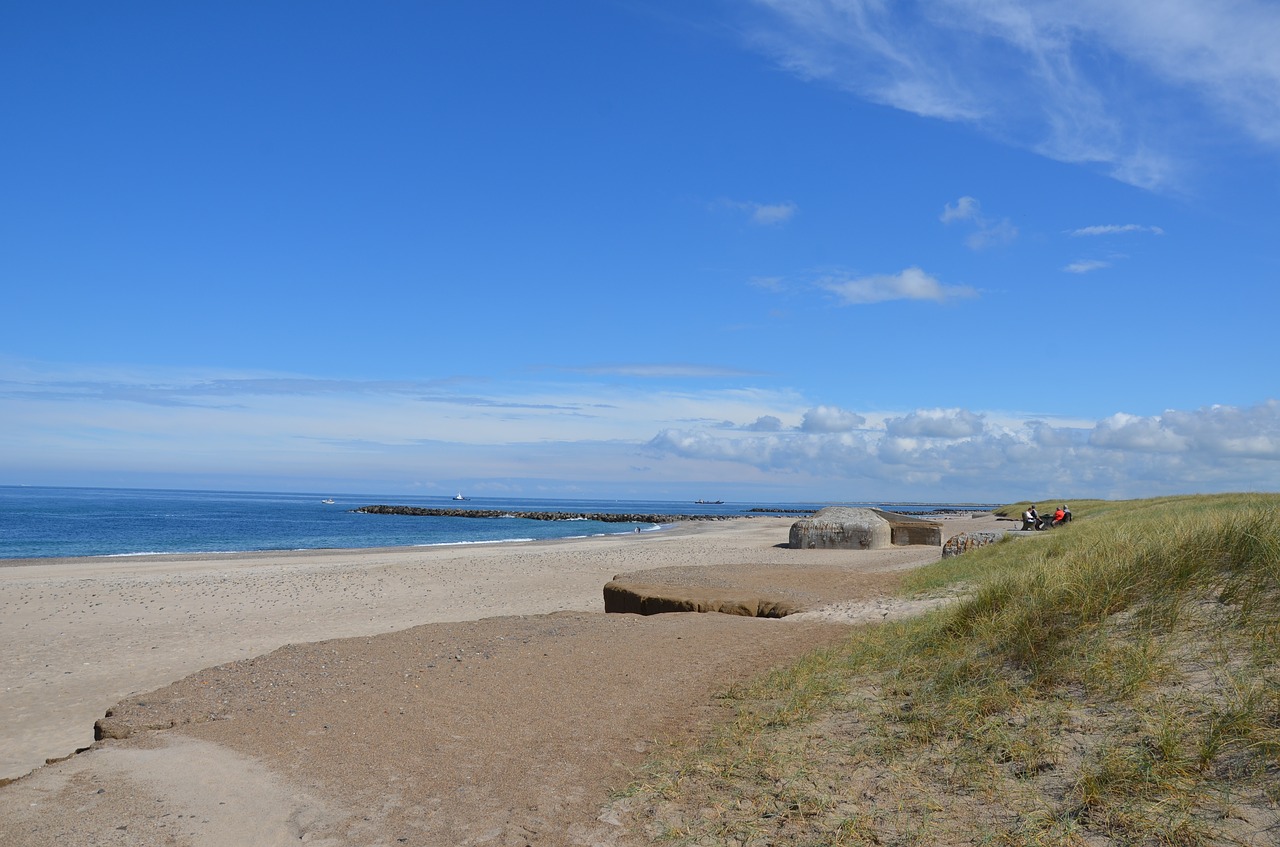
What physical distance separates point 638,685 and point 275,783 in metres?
3.25

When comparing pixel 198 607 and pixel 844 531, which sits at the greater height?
pixel 844 531

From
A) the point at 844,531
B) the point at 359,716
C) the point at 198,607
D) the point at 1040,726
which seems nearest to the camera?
the point at 1040,726

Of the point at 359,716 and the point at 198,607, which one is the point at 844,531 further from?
the point at 359,716

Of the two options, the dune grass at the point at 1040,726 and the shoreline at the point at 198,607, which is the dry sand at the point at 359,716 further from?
the dune grass at the point at 1040,726

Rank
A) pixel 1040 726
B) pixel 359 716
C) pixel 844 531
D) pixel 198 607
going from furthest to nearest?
pixel 844 531
pixel 198 607
pixel 359 716
pixel 1040 726

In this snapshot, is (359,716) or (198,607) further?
(198,607)

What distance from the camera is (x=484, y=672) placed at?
338 inches

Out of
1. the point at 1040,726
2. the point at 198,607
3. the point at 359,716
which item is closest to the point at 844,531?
the point at 198,607

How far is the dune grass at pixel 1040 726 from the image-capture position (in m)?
4.36

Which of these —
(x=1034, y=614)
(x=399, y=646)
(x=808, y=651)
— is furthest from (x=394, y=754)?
(x=1034, y=614)

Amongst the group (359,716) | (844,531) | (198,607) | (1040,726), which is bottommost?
(198,607)

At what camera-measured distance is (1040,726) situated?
5.33 meters

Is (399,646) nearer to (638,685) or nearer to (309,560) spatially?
(638,685)

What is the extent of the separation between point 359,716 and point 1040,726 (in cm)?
536
